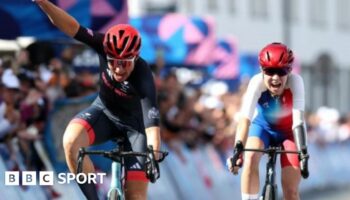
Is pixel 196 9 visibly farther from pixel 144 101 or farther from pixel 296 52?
pixel 144 101

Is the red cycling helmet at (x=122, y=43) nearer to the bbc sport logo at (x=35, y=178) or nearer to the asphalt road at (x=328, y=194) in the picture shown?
the bbc sport logo at (x=35, y=178)

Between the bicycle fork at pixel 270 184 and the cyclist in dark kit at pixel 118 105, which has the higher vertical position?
the cyclist in dark kit at pixel 118 105

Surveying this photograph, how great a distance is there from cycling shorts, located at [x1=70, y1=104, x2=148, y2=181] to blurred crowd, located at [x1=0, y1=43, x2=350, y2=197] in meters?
2.47

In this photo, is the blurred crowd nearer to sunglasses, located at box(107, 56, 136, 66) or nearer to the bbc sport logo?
the bbc sport logo

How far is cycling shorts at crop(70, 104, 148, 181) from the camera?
10.7 m

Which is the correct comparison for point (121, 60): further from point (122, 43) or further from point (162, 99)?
point (162, 99)

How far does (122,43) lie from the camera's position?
10.6 metres

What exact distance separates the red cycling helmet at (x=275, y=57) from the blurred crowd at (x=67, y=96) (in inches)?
126

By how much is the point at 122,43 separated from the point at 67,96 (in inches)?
203

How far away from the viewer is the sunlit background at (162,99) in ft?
46.6

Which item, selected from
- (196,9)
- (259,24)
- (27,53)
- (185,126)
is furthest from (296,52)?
(27,53)

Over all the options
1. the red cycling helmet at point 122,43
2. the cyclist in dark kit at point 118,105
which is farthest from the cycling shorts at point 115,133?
the red cycling helmet at point 122,43

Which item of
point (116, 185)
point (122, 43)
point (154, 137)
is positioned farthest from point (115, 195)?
point (122, 43)

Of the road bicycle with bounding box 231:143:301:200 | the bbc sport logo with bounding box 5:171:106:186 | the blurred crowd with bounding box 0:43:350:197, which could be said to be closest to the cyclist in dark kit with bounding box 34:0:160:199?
the bbc sport logo with bounding box 5:171:106:186
